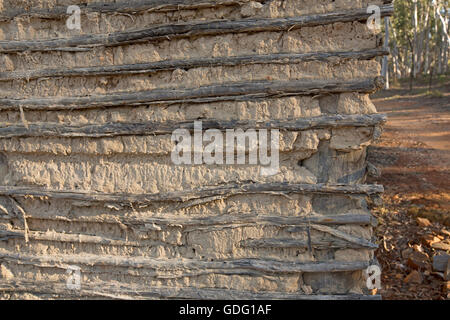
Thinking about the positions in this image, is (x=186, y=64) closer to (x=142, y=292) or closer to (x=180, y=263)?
(x=180, y=263)

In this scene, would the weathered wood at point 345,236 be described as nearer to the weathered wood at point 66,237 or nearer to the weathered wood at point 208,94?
the weathered wood at point 208,94

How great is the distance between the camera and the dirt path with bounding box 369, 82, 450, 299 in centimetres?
395

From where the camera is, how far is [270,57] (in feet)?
8.46

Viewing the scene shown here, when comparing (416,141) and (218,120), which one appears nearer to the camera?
(218,120)

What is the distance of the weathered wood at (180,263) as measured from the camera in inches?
106

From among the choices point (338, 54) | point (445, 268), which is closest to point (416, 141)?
point (445, 268)

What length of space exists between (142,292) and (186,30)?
2.15 meters

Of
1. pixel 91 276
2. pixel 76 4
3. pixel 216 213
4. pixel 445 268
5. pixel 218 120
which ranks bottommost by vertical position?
pixel 445 268

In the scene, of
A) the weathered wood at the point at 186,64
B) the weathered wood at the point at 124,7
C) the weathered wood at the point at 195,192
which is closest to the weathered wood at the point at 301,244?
the weathered wood at the point at 195,192

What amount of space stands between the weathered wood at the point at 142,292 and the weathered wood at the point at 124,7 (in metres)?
2.23

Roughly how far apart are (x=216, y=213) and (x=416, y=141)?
9.44 meters

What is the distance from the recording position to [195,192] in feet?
9.04

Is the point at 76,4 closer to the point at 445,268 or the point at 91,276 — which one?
the point at 91,276

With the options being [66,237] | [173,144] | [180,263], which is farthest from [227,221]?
[66,237]
